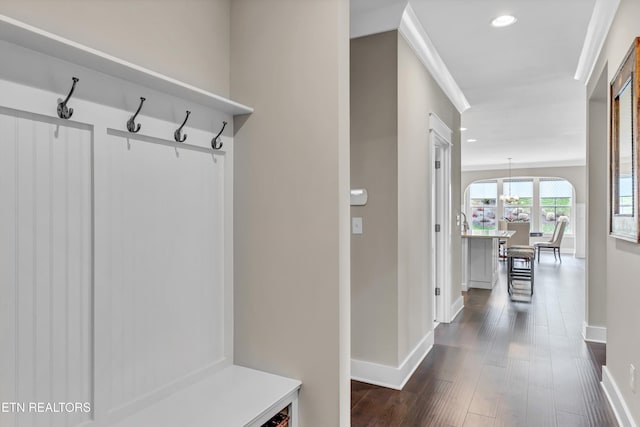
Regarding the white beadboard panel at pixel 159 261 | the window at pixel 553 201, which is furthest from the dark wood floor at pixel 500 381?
the window at pixel 553 201

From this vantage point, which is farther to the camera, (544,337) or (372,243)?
(544,337)

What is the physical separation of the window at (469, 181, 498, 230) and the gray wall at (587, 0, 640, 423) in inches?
A: 403

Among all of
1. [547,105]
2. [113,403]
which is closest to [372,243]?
[113,403]

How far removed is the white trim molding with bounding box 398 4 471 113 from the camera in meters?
2.65

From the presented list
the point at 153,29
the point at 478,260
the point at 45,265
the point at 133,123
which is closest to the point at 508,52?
the point at 153,29

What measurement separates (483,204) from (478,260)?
6989mm

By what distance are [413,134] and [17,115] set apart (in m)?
2.52

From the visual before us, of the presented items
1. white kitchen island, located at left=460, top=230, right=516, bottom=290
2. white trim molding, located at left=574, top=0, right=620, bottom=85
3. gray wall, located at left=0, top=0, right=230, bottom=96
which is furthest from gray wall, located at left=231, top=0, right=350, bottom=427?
white kitchen island, located at left=460, top=230, right=516, bottom=290

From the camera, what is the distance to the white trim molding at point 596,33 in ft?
7.99

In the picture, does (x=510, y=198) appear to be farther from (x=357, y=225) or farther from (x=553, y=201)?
(x=357, y=225)

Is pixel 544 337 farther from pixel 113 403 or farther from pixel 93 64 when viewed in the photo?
pixel 93 64

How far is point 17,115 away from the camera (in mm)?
992

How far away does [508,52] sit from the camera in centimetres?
321

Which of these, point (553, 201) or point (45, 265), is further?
point (553, 201)
